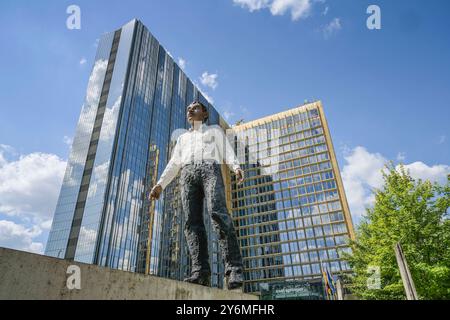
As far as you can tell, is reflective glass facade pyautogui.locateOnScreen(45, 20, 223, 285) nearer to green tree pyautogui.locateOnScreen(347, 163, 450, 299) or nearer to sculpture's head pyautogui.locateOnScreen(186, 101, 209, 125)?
green tree pyautogui.locateOnScreen(347, 163, 450, 299)

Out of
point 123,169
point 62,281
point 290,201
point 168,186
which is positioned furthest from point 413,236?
point 290,201

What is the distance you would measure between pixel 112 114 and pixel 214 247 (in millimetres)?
36042

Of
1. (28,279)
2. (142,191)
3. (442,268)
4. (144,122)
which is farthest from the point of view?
(144,122)

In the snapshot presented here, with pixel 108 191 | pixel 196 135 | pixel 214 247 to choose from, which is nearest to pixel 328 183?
pixel 214 247

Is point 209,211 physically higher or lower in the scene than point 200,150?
lower

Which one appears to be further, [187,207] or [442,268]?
[442,268]

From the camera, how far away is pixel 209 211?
362cm

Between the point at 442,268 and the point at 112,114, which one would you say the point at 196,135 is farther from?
the point at 112,114

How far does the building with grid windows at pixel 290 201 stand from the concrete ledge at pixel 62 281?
198 feet

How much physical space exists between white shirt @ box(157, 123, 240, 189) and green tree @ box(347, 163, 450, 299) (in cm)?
1313

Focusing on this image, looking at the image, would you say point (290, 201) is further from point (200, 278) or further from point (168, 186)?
point (200, 278)

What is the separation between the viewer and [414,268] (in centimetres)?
1299

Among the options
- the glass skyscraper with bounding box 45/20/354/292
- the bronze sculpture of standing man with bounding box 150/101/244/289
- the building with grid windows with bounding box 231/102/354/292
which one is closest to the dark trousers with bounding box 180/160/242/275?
the bronze sculpture of standing man with bounding box 150/101/244/289

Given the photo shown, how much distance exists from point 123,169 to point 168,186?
11.0m
